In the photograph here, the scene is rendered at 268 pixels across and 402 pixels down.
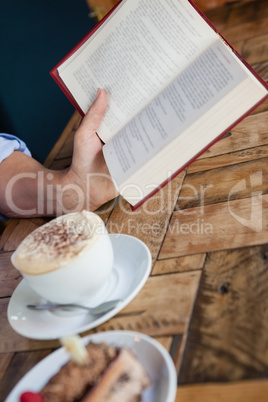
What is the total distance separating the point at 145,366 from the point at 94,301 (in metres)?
0.16

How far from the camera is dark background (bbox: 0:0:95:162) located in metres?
2.23

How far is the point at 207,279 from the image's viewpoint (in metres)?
0.62

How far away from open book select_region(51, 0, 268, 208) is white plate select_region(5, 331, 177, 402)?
277 millimetres

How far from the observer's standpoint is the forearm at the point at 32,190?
3.09 ft

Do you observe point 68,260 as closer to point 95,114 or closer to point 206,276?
point 206,276

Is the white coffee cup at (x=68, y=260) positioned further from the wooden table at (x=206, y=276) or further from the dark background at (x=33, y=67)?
the dark background at (x=33, y=67)

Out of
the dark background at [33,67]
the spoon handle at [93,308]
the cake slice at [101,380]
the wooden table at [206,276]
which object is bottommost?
the dark background at [33,67]

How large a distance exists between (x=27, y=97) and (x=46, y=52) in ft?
1.01

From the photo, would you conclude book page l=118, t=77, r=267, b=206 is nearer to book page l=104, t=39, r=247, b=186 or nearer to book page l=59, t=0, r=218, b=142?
book page l=104, t=39, r=247, b=186

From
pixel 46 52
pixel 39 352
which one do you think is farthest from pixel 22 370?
pixel 46 52

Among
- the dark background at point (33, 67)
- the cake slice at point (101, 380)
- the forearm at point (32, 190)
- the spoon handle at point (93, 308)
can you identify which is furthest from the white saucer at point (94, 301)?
the dark background at point (33, 67)

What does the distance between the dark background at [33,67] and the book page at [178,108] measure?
62.1 inches

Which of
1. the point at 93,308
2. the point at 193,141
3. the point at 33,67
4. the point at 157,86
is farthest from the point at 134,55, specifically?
the point at 33,67

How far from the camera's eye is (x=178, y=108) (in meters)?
0.73
